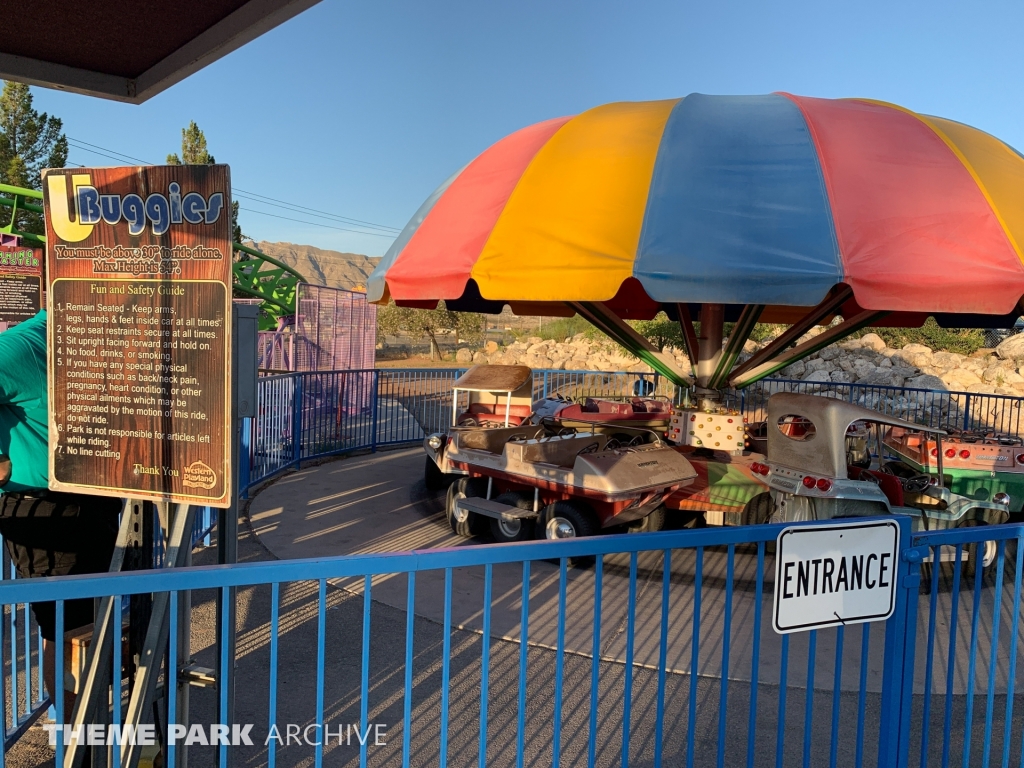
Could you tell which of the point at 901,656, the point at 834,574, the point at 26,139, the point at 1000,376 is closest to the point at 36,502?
the point at 834,574

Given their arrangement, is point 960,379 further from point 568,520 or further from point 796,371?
point 568,520

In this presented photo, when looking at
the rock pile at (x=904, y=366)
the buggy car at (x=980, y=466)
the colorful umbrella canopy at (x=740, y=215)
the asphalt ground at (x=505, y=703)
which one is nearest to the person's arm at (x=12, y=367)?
the asphalt ground at (x=505, y=703)

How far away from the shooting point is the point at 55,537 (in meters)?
3.28

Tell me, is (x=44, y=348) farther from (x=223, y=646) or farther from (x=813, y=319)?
(x=813, y=319)

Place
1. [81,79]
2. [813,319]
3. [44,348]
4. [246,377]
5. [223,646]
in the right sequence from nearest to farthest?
[223,646]
[246,377]
[44,348]
[81,79]
[813,319]

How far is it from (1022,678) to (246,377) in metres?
5.12

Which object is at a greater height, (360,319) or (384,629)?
(360,319)

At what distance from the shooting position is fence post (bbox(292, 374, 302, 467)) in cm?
1076

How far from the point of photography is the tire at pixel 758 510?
7195 millimetres

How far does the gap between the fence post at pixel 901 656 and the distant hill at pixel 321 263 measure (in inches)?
6151

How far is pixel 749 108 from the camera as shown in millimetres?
5961

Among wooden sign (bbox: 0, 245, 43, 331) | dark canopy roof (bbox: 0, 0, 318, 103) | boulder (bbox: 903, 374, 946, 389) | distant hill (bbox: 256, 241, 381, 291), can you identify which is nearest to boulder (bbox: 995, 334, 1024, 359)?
boulder (bbox: 903, 374, 946, 389)

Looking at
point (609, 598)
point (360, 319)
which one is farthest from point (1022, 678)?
point (360, 319)

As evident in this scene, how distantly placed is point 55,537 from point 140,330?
1.19 meters
